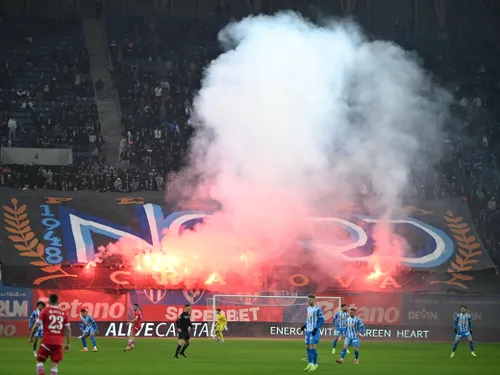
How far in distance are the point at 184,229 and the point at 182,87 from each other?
13491 mm

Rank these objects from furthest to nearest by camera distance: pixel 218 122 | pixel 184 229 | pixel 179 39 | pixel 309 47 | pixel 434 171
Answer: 1. pixel 179 39
2. pixel 434 171
3. pixel 184 229
4. pixel 218 122
5. pixel 309 47

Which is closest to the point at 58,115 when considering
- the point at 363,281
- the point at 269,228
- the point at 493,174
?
the point at 269,228

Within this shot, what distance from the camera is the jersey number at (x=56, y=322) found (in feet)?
72.6

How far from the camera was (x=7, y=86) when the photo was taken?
6109 centimetres

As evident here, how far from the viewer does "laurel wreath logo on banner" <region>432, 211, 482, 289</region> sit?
51375 mm

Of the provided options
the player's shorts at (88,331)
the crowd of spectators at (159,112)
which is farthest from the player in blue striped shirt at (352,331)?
the crowd of spectators at (159,112)

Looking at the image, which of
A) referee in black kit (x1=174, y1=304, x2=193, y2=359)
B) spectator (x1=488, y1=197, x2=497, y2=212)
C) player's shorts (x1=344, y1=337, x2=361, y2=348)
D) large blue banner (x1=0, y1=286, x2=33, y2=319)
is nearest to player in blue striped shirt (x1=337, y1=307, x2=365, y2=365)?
player's shorts (x1=344, y1=337, x2=361, y2=348)

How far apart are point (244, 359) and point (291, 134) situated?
49.3 ft

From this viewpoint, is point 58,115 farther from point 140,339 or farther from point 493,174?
point 493,174

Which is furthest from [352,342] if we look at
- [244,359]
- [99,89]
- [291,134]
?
[99,89]

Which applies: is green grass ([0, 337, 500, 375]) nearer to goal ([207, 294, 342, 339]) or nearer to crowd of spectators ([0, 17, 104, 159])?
goal ([207, 294, 342, 339])

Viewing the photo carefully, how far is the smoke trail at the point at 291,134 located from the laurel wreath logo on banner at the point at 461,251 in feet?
9.82

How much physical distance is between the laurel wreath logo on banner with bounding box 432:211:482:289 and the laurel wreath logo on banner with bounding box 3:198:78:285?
18.8m

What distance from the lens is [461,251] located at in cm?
5256
